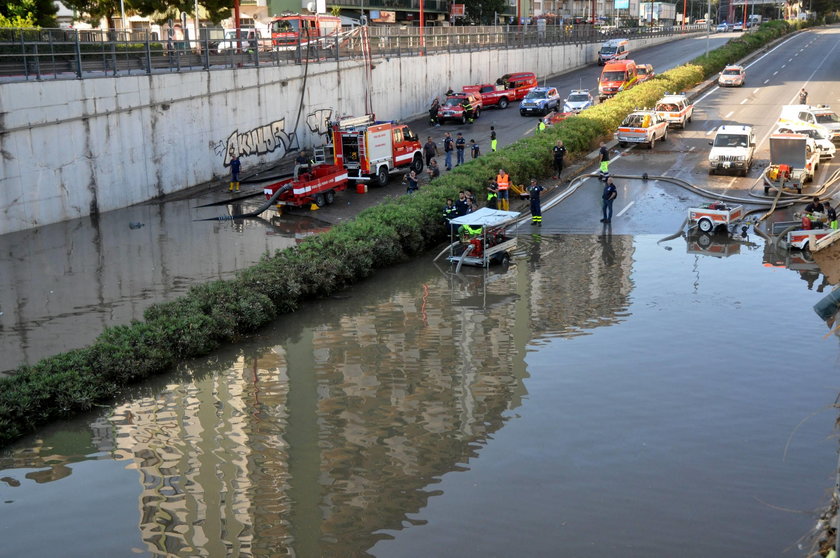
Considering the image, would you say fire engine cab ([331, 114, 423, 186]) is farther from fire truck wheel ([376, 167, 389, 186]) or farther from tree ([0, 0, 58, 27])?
tree ([0, 0, 58, 27])

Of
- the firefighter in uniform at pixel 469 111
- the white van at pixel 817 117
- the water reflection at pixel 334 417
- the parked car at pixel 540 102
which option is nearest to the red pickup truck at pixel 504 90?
the firefighter in uniform at pixel 469 111

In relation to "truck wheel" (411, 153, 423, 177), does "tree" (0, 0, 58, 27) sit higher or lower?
higher

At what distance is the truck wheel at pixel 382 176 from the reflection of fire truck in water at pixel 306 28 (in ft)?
34.1

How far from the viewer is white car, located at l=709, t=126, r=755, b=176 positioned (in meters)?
33.4

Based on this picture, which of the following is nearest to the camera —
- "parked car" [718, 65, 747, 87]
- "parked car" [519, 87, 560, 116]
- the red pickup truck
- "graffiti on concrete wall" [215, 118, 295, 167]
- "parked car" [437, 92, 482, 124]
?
"graffiti on concrete wall" [215, 118, 295, 167]

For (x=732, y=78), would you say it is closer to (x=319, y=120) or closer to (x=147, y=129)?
(x=319, y=120)

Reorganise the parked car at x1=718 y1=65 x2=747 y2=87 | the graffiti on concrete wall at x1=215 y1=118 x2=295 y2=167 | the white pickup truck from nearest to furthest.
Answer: the graffiti on concrete wall at x1=215 y1=118 x2=295 y2=167 → the white pickup truck → the parked car at x1=718 y1=65 x2=747 y2=87

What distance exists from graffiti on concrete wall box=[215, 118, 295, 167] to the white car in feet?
62.4

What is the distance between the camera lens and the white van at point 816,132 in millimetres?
34594

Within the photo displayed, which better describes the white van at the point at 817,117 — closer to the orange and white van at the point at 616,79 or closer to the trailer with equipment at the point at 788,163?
the trailer with equipment at the point at 788,163

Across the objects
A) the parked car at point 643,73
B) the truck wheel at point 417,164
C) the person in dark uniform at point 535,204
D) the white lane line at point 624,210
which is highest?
the parked car at point 643,73

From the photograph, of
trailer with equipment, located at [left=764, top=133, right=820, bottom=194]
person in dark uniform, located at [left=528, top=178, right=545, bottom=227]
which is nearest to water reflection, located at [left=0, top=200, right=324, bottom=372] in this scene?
person in dark uniform, located at [left=528, top=178, right=545, bottom=227]

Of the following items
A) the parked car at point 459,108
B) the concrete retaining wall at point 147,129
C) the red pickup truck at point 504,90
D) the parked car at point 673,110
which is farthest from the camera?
the red pickup truck at point 504,90

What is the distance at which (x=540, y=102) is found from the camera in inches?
2002
